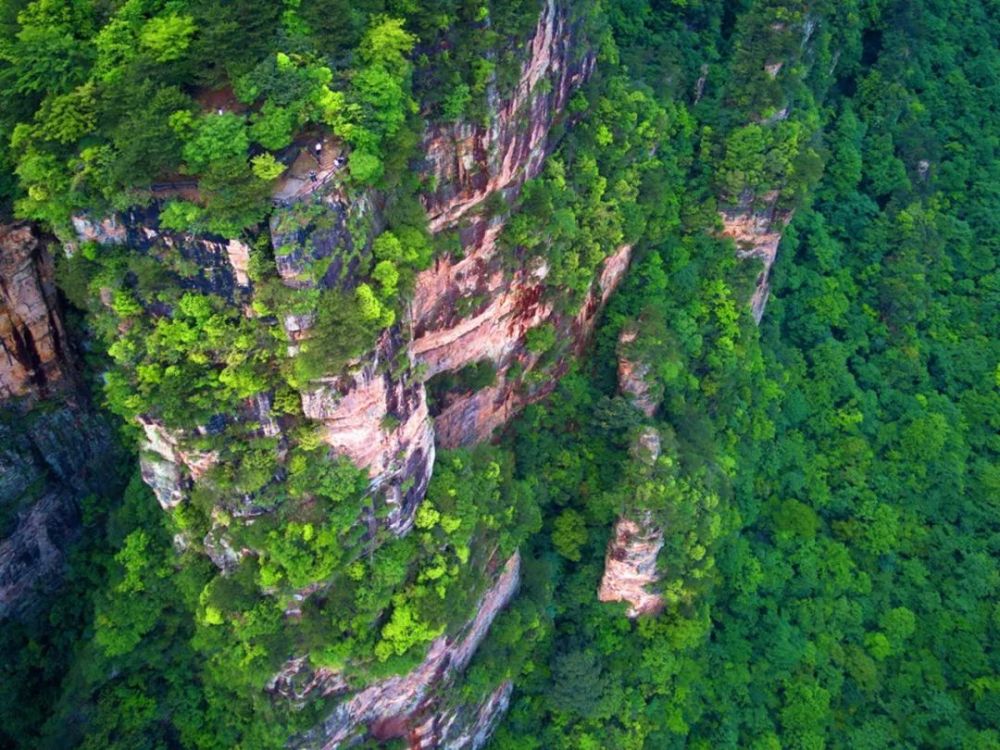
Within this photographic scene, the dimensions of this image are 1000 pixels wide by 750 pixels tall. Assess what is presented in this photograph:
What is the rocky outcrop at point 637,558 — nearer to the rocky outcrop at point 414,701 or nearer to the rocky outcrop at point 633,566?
the rocky outcrop at point 633,566

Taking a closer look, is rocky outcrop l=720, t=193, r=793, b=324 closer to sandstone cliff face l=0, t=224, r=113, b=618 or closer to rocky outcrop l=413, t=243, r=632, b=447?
rocky outcrop l=413, t=243, r=632, b=447

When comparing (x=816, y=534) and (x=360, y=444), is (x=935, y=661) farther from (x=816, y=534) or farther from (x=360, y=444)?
(x=360, y=444)

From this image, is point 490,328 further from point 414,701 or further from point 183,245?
point 414,701

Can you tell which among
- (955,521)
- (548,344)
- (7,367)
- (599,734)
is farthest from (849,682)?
(7,367)

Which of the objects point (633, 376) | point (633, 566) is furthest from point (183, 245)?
point (633, 566)

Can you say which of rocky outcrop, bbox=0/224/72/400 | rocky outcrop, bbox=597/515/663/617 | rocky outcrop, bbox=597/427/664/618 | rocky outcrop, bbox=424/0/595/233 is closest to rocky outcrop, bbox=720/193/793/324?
rocky outcrop, bbox=597/427/664/618

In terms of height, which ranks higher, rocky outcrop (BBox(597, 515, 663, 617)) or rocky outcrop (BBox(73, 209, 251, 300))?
rocky outcrop (BBox(73, 209, 251, 300))
